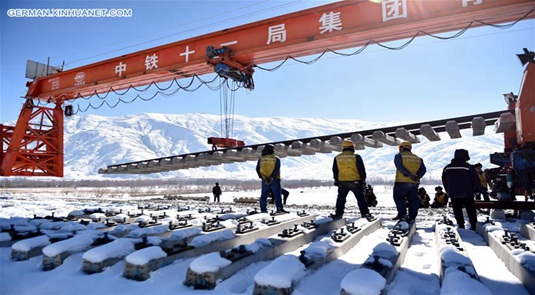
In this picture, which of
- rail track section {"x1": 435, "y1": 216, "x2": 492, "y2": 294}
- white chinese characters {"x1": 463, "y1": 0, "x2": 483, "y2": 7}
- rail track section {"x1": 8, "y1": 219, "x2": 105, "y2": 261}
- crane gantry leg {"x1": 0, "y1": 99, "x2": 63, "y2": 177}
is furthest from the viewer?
crane gantry leg {"x1": 0, "y1": 99, "x2": 63, "y2": 177}

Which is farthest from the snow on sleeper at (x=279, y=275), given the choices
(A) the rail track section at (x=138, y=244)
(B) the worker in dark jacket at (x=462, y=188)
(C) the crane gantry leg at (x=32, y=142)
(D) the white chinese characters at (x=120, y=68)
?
(C) the crane gantry leg at (x=32, y=142)

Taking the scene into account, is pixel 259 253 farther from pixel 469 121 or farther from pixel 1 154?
pixel 1 154

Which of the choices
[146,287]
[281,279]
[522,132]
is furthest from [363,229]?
[522,132]

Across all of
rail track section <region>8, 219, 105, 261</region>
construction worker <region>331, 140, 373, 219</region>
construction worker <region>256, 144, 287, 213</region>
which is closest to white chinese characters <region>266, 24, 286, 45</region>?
construction worker <region>256, 144, 287, 213</region>

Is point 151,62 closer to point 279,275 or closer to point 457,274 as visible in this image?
point 279,275

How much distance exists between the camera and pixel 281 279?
221cm

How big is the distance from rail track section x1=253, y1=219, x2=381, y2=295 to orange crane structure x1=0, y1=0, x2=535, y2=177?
384 cm

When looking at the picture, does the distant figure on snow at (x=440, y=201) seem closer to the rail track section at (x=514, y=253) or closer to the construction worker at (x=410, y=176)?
the construction worker at (x=410, y=176)

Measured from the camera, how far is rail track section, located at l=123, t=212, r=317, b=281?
106 inches

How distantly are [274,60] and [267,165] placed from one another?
2.57 metres

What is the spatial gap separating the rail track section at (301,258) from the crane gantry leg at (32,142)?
41.0ft

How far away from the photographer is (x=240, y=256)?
2.99 meters

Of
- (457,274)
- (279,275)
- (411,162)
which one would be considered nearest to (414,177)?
(411,162)

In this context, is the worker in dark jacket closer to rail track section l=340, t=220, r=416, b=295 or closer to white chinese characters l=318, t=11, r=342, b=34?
rail track section l=340, t=220, r=416, b=295
